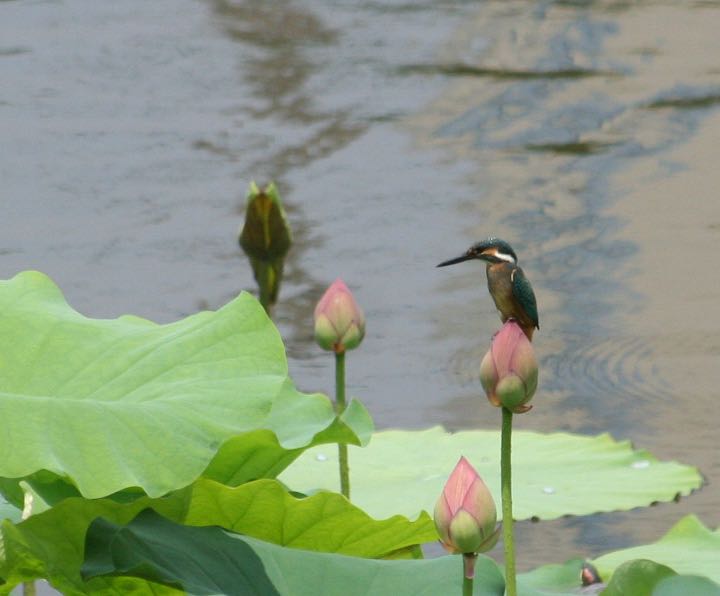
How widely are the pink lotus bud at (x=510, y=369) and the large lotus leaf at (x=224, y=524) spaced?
23cm

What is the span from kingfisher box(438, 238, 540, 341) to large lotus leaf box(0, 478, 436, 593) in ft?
0.65

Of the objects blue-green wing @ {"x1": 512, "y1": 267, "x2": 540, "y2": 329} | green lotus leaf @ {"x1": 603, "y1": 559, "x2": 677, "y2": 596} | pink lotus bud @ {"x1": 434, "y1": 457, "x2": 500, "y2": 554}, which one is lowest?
green lotus leaf @ {"x1": 603, "y1": 559, "x2": 677, "y2": 596}

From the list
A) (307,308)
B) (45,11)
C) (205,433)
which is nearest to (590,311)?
(307,308)

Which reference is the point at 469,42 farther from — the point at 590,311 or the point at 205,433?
the point at 205,433

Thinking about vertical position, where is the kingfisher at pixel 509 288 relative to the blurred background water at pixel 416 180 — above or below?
above

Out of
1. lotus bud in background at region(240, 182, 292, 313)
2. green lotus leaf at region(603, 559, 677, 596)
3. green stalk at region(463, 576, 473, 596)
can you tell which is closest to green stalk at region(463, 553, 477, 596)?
green stalk at region(463, 576, 473, 596)

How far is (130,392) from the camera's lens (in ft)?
4.01

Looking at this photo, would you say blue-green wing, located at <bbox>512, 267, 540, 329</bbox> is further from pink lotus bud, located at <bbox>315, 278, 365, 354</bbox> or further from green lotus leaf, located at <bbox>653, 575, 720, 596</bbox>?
pink lotus bud, located at <bbox>315, 278, 365, 354</bbox>

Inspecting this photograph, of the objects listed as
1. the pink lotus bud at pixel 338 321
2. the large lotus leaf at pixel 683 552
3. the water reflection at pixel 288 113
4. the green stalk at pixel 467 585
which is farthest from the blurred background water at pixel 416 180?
the green stalk at pixel 467 585

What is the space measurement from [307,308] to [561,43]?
1.46 m

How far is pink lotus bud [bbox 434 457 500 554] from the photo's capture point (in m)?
0.99

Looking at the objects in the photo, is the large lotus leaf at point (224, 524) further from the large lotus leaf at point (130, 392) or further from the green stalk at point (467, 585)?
the green stalk at point (467, 585)

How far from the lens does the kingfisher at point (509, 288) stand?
3.80 ft

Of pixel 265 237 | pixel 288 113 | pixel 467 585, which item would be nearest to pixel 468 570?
pixel 467 585
